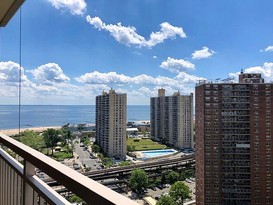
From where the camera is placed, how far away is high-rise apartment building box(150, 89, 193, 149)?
23.6 meters

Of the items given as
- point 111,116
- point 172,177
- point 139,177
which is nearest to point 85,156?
point 111,116

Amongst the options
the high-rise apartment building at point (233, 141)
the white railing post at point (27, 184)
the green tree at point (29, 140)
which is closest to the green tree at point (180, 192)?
the high-rise apartment building at point (233, 141)

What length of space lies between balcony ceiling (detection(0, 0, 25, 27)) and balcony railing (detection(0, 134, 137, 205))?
811 millimetres

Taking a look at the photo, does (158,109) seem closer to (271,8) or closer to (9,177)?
(271,8)

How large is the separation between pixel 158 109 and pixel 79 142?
20.4 m

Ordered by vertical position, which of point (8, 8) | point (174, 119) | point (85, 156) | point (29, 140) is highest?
point (8, 8)

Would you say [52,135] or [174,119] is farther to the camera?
[174,119]

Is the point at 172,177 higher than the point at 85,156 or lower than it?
lower

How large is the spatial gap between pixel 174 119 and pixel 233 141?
12.3 metres

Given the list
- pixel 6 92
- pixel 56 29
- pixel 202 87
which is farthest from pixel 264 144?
pixel 6 92

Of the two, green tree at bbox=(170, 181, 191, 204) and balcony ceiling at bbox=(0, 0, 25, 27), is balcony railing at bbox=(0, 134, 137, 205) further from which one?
green tree at bbox=(170, 181, 191, 204)

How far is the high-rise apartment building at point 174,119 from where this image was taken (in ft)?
77.3

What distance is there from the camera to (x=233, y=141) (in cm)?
1256

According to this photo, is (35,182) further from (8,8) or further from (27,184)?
(8,8)
